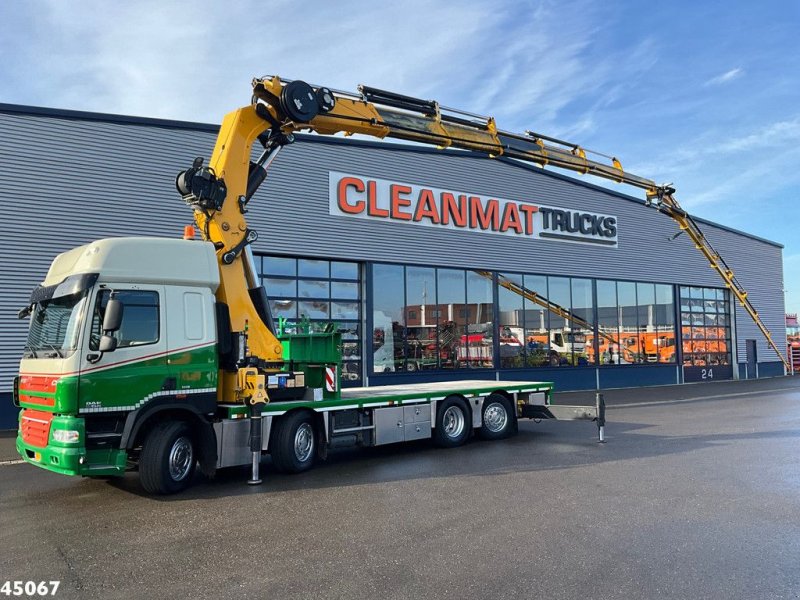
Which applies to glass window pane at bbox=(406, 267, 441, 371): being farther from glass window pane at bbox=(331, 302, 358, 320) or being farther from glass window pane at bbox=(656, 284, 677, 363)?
glass window pane at bbox=(656, 284, 677, 363)

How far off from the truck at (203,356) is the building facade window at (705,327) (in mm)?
21594

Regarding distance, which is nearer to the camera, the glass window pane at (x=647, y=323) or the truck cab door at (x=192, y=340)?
the truck cab door at (x=192, y=340)

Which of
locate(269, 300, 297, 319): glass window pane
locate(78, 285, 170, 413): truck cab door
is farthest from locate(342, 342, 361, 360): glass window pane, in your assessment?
locate(78, 285, 170, 413): truck cab door

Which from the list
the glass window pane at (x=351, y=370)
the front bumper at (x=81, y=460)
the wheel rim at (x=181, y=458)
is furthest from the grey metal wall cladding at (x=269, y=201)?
the wheel rim at (x=181, y=458)

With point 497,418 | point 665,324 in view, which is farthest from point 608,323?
point 497,418

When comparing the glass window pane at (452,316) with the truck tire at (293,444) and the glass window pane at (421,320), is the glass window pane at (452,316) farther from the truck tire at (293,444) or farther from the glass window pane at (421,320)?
the truck tire at (293,444)

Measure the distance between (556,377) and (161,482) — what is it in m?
19.0

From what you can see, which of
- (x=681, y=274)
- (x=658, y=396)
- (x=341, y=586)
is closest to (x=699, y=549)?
(x=341, y=586)

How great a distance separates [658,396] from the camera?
2266cm

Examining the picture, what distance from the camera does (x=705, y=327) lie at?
31.9 m

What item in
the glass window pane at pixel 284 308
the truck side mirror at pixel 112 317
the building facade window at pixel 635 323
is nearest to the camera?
the truck side mirror at pixel 112 317

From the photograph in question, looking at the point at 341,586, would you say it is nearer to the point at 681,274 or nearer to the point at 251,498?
the point at 251,498

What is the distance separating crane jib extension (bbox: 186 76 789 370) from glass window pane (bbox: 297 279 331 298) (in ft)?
26.2

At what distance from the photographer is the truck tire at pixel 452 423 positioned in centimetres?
1171
